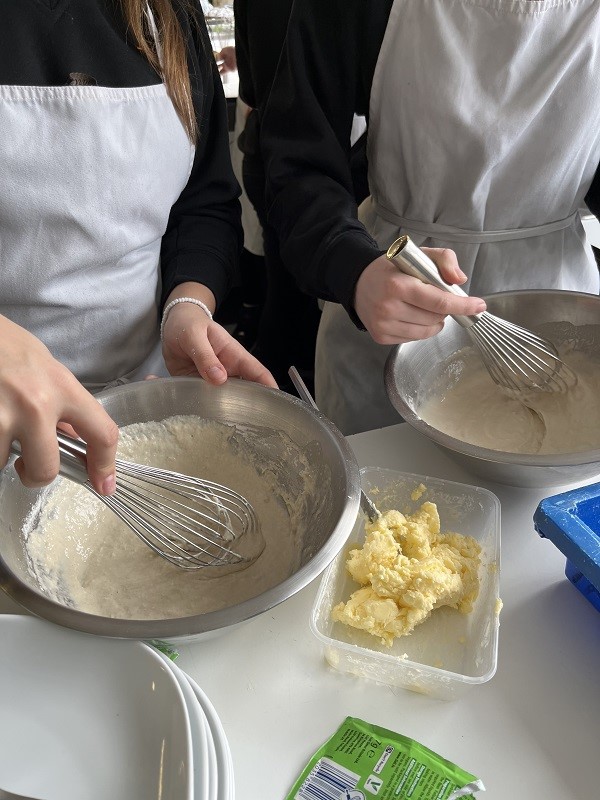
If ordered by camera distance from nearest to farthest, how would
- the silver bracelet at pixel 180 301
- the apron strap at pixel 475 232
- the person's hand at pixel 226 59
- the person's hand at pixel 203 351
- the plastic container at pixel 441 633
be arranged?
the plastic container at pixel 441 633 → the person's hand at pixel 203 351 → the silver bracelet at pixel 180 301 → the apron strap at pixel 475 232 → the person's hand at pixel 226 59

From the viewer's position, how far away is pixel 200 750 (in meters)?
0.53

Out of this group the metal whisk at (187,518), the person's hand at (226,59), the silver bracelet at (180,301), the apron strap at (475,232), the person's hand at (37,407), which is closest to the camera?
the person's hand at (37,407)

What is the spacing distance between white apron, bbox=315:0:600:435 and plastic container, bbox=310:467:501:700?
45cm

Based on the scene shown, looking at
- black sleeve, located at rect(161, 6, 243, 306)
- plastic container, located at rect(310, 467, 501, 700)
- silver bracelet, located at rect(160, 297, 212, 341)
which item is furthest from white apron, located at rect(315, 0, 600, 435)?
plastic container, located at rect(310, 467, 501, 700)

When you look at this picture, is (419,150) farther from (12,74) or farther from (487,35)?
(12,74)

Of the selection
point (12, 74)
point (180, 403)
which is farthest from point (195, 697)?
point (12, 74)

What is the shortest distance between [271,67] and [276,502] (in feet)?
2.36

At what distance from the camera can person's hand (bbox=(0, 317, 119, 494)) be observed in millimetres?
501

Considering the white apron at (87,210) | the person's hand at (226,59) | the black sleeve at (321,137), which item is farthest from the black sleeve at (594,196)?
the person's hand at (226,59)

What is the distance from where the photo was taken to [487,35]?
0.93 metres

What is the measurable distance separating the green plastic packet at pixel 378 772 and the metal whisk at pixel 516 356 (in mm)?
479

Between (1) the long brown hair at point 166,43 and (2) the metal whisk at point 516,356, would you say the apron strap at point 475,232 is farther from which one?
(1) the long brown hair at point 166,43

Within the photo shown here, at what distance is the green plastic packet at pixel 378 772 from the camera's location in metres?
0.57

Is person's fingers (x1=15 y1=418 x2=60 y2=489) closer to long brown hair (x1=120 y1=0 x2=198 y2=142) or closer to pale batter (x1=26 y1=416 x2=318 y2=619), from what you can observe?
pale batter (x1=26 y1=416 x2=318 y2=619)
